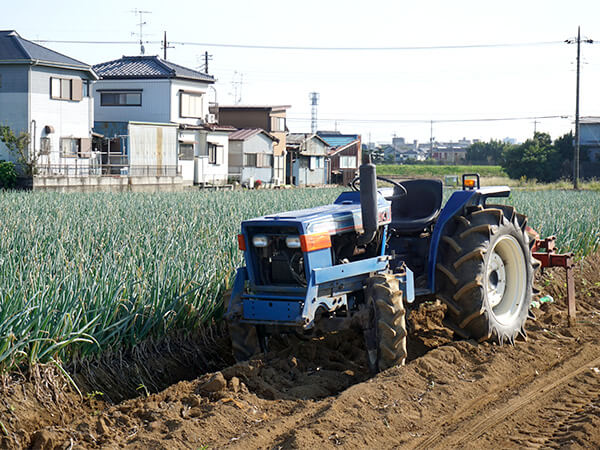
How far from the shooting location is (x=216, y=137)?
41.1 m

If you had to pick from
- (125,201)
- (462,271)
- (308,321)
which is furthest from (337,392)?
(125,201)

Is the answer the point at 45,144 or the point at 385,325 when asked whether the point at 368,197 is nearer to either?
the point at 385,325

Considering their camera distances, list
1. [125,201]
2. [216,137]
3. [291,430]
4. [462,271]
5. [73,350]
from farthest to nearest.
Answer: [216,137], [125,201], [462,271], [73,350], [291,430]

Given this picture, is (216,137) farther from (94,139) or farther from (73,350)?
(73,350)

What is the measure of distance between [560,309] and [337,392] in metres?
4.25

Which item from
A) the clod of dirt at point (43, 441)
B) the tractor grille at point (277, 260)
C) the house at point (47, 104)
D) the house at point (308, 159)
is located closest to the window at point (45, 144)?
the house at point (47, 104)

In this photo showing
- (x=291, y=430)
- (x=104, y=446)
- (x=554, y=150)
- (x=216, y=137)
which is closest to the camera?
(x=104, y=446)

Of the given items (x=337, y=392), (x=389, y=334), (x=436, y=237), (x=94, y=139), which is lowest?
(x=337, y=392)

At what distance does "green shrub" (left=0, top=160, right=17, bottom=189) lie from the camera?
2759cm

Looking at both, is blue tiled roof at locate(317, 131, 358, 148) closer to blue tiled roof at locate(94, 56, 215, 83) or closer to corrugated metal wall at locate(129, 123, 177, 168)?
blue tiled roof at locate(94, 56, 215, 83)

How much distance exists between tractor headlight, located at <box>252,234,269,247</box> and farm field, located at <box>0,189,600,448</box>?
0.90m

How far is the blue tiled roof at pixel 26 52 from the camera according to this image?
30498mm

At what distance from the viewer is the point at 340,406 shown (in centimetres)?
487

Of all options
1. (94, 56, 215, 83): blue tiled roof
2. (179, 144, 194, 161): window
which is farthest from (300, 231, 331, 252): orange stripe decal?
(94, 56, 215, 83): blue tiled roof
